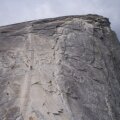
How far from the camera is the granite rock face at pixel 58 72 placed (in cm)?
991

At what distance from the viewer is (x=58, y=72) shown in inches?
403

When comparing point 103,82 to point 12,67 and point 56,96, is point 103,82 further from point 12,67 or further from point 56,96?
point 12,67

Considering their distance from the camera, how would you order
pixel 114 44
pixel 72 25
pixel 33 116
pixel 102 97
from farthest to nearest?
1. pixel 114 44
2. pixel 72 25
3. pixel 102 97
4. pixel 33 116

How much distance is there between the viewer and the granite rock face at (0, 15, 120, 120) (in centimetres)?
991

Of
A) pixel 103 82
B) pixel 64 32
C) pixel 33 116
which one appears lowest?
pixel 33 116

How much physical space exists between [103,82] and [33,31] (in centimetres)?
249

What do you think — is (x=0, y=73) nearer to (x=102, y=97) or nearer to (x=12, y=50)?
(x=12, y=50)

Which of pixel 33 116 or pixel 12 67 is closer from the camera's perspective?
pixel 33 116

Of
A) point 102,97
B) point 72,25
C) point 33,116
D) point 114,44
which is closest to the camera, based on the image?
point 33,116

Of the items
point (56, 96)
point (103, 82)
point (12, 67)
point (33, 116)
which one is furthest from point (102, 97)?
point (12, 67)

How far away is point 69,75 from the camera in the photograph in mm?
10281

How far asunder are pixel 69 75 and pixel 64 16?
2.04 meters

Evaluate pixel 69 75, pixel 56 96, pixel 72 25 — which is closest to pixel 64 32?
pixel 72 25

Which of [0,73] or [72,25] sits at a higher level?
[72,25]
